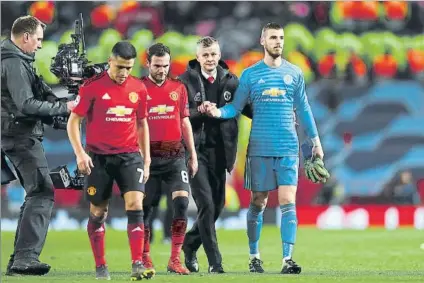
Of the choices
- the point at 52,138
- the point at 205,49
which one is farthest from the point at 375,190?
the point at 205,49

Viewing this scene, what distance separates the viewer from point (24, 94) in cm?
1296

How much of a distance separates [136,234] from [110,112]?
1085mm

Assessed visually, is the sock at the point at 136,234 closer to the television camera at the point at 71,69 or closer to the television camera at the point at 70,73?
the television camera at the point at 70,73

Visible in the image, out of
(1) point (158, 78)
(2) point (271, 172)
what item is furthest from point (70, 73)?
(2) point (271, 172)

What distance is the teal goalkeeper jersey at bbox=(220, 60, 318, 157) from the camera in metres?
13.0

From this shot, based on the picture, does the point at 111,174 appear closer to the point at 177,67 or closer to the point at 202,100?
the point at 202,100

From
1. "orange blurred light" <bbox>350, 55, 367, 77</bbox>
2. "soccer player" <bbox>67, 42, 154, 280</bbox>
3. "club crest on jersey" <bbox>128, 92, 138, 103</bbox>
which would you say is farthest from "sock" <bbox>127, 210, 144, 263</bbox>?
"orange blurred light" <bbox>350, 55, 367, 77</bbox>

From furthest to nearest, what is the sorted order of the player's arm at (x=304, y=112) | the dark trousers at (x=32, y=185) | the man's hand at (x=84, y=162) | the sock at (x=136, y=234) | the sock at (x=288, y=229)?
the dark trousers at (x=32, y=185), the player's arm at (x=304, y=112), the sock at (x=288, y=229), the sock at (x=136, y=234), the man's hand at (x=84, y=162)

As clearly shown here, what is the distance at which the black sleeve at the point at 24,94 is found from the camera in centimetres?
1288

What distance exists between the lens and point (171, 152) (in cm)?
1286

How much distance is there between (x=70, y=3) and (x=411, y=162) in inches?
375

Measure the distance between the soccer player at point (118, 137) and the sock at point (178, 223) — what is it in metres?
1.16

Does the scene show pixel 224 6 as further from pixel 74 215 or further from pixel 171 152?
pixel 171 152

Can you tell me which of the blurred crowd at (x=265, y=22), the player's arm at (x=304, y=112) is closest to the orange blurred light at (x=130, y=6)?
the blurred crowd at (x=265, y=22)
